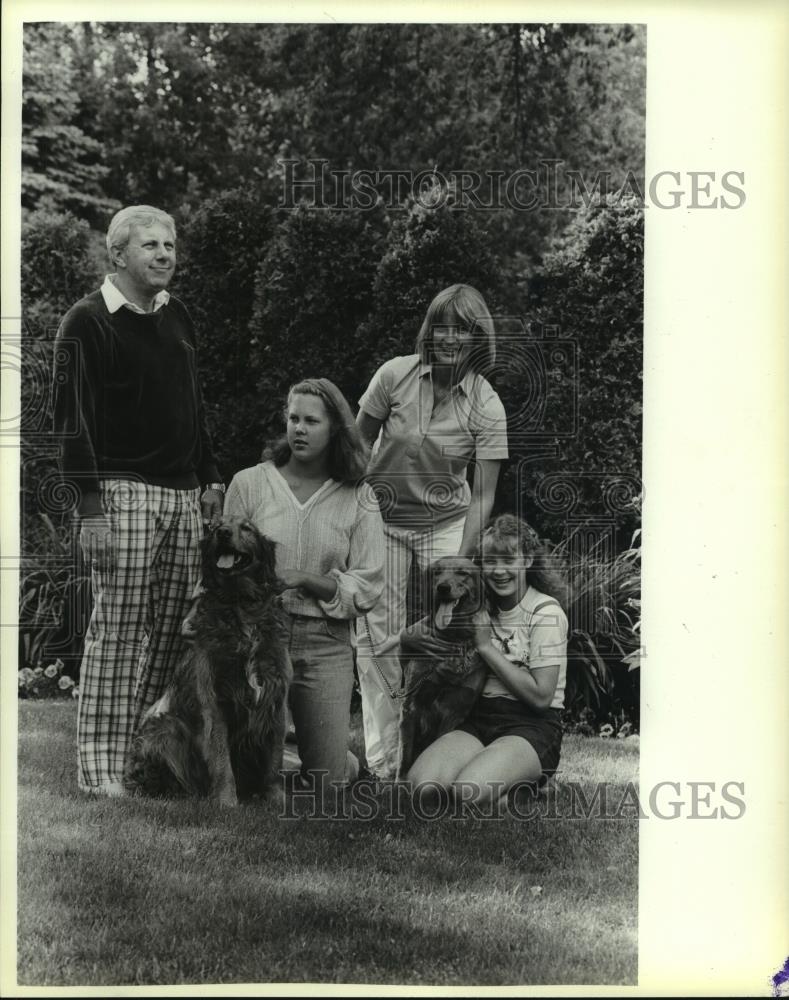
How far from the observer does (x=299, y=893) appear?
5.33 m

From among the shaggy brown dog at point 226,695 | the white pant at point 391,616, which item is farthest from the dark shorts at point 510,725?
the shaggy brown dog at point 226,695

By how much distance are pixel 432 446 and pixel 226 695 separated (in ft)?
5.01

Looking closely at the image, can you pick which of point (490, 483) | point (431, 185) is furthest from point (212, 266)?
point (490, 483)

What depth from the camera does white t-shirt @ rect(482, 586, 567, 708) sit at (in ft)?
18.1

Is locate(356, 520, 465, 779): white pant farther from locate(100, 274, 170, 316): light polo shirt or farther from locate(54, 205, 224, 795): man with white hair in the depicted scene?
locate(100, 274, 170, 316): light polo shirt

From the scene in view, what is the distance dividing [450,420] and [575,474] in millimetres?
660

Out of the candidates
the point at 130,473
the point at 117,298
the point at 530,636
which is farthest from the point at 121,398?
the point at 530,636

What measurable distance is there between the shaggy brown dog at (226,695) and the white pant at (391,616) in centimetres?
41

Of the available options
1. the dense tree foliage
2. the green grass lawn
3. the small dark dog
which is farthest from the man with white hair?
the small dark dog

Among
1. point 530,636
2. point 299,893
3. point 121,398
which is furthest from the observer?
point 530,636

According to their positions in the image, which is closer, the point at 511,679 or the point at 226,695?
the point at 226,695

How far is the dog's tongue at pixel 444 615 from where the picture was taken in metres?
5.52

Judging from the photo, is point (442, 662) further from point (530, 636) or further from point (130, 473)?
point (130, 473)

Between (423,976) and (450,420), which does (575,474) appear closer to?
(450,420)
